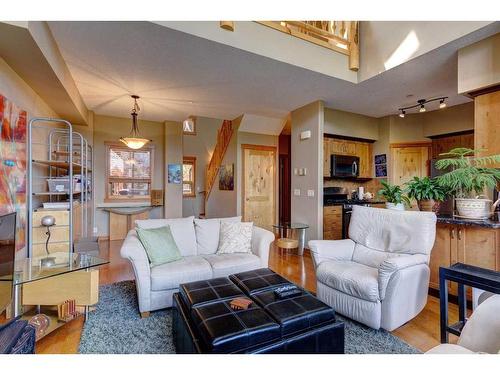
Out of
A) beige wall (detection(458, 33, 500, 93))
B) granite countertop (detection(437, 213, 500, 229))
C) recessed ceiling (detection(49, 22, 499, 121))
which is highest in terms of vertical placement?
recessed ceiling (detection(49, 22, 499, 121))

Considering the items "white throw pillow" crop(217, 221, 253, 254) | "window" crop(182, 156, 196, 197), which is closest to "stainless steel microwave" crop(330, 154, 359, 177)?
"white throw pillow" crop(217, 221, 253, 254)

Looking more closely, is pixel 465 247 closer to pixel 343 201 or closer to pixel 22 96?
pixel 343 201

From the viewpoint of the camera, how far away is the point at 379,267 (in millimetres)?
2088

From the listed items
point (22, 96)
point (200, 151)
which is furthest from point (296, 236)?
point (200, 151)

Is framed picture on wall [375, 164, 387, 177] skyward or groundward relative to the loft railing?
groundward

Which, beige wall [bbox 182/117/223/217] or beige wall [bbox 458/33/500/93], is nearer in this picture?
beige wall [bbox 458/33/500/93]

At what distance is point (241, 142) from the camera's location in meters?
6.00

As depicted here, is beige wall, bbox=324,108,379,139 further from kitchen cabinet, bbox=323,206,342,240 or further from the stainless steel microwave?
kitchen cabinet, bbox=323,206,342,240

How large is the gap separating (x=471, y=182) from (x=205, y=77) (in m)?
3.37

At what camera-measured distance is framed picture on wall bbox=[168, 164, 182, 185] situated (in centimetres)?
616

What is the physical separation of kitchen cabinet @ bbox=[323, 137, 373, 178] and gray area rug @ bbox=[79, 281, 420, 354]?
136 inches

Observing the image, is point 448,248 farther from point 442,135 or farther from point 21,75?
point 21,75
